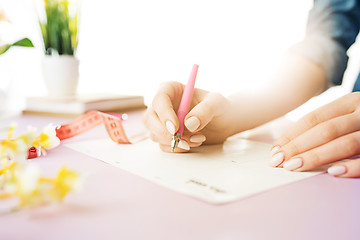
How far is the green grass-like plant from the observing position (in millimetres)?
1125

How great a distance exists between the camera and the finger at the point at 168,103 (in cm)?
59

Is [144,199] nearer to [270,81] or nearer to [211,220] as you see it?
[211,220]

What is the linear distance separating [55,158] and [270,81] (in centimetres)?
61

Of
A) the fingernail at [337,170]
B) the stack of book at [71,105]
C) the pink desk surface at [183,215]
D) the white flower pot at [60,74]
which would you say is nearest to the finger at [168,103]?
the pink desk surface at [183,215]

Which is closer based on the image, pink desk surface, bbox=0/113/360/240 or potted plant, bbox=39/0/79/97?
pink desk surface, bbox=0/113/360/240

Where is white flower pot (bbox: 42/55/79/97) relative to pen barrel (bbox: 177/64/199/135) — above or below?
below

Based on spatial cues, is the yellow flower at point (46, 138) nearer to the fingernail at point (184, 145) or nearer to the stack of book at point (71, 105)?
the fingernail at point (184, 145)

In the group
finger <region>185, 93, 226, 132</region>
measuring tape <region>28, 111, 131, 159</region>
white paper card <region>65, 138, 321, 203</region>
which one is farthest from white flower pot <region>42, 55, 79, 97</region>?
finger <region>185, 93, 226, 132</region>

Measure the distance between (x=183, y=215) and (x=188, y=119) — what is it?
0.26 m

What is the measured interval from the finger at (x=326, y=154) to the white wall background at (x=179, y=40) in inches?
52.0

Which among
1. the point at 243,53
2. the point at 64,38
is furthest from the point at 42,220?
the point at 243,53

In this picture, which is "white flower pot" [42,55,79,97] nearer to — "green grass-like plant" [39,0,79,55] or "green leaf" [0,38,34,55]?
"green grass-like plant" [39,0,79,55]

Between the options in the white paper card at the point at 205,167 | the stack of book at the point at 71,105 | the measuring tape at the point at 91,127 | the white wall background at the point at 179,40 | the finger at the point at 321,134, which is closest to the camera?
the white paper card at the point at 205,167

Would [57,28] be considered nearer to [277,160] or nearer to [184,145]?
[184,145]
